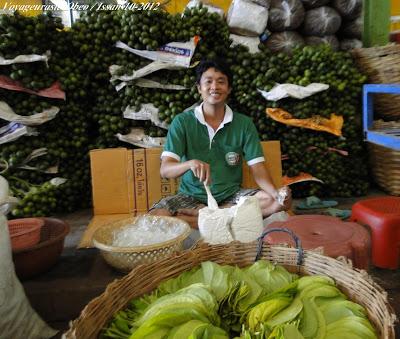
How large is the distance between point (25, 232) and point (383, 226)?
1.92 metres

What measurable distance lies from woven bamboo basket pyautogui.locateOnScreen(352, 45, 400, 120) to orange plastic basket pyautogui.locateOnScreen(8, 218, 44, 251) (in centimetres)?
310

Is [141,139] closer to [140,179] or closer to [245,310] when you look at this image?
[140,179]

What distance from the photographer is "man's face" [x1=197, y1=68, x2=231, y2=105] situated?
2.62 m

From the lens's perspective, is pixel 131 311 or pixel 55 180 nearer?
pixel 131 311

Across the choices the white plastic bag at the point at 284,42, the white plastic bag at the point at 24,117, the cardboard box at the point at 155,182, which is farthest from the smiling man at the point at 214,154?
the white plastic bag at the point at 284,42

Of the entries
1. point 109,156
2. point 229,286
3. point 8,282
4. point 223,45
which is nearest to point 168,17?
point 223,45

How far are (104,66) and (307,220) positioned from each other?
2.48 m

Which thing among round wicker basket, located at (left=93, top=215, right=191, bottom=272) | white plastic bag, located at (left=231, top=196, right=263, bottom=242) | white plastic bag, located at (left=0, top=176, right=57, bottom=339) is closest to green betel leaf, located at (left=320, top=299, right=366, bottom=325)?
white plastic bag, located at (left=231, top=196, right=263, bottom=242)

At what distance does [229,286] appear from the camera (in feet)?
4.06

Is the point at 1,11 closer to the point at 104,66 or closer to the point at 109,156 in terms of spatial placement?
the point at 104,66

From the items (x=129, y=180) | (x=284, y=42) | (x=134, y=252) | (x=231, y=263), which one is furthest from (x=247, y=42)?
(x=231, y=263)

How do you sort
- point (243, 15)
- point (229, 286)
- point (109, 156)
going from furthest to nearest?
point (243, 15)
point (109, 156)
point (229, 286)

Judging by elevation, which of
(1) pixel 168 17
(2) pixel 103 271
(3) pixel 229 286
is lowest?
(2) pixel 103 271

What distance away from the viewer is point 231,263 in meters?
1.49
